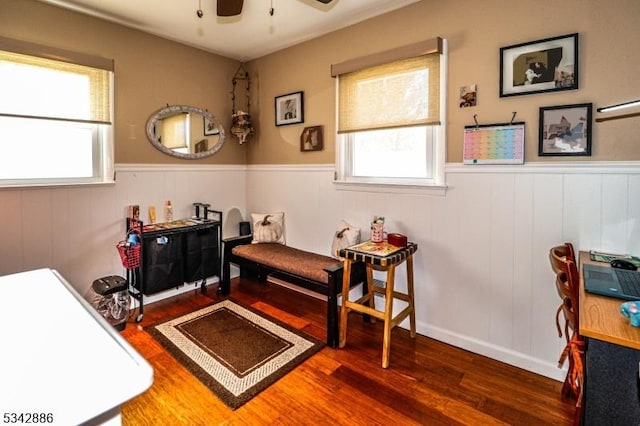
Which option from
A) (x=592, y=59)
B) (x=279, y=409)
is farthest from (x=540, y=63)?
(x=279, y=409)

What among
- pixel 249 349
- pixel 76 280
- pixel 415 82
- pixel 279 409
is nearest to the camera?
pixel 279 409

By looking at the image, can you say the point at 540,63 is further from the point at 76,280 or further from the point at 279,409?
the point at 76,280

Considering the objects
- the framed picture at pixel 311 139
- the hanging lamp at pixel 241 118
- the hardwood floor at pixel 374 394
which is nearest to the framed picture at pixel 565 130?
the hardwood floor at pixel 374 394

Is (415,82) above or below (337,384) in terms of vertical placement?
above

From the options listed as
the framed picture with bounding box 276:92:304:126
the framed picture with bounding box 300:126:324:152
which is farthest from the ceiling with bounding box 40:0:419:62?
the framed picture with bounding box 300:126:324:152

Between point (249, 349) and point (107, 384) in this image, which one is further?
point (249, 349)

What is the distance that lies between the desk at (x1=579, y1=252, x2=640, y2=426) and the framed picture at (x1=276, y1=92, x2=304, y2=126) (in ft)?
9.34

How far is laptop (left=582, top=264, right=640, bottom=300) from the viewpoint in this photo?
130 centimetres

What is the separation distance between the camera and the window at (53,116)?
248 centimetres

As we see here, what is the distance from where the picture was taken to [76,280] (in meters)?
2.88

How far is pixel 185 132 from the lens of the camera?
3508 mm

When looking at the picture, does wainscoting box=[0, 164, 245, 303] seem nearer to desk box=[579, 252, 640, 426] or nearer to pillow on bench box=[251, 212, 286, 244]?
pillow on bench box=[251, 212, 286, 244]

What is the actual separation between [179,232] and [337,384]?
191 centimetres

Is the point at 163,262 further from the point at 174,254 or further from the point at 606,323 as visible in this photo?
the point at 606,323
